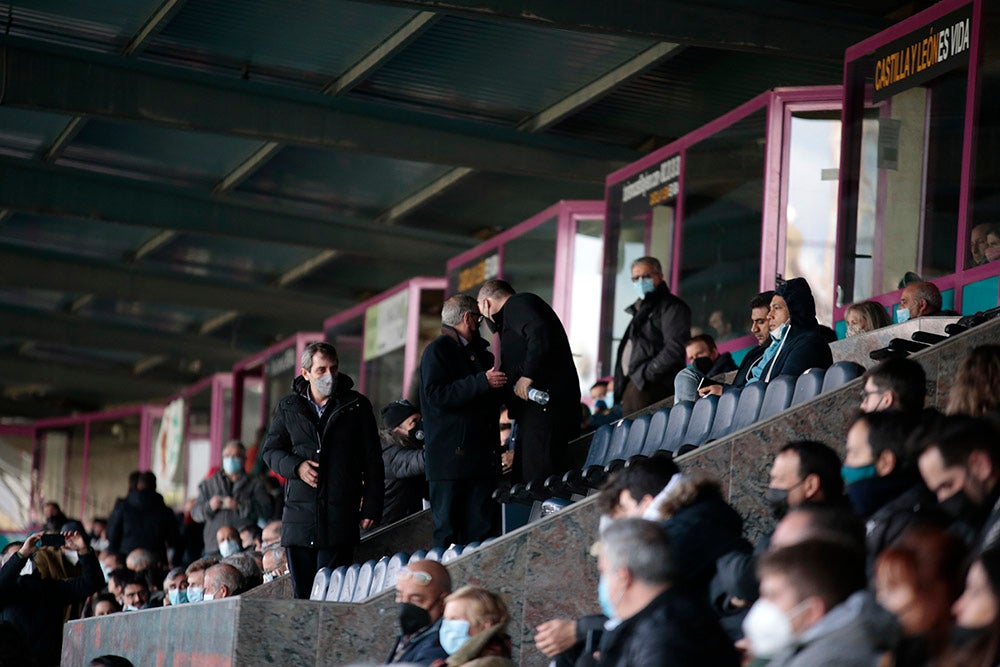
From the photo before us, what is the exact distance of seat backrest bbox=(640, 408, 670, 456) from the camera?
27.0 feet

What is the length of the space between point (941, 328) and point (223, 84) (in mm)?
8604

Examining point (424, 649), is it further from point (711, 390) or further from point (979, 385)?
point (711, 390)

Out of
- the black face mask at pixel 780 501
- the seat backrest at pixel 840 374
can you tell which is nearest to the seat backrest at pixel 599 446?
the seat backrest at pixel 840 374

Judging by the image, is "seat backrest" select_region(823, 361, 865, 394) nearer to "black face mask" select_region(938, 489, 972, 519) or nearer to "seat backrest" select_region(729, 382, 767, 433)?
"seat backrest" select_region(729, 382, 767, 433)

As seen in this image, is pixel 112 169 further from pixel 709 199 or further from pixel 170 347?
pixel 170 347

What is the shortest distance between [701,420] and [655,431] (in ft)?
1.54

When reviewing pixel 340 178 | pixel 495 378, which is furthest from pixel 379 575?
pixel 340 178

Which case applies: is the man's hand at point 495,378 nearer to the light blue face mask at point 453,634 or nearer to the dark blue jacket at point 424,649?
the dark blue jacket at point 424,649

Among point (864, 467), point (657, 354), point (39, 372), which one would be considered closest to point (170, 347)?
point (39, 372)

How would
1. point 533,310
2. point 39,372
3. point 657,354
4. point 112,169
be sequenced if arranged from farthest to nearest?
point 39,372, point 112,169, point 657,354, point 533,310

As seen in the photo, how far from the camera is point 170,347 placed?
29969mm

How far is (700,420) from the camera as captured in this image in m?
7.93

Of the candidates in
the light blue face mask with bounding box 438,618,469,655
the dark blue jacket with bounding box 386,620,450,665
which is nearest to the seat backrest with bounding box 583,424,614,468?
the dark blue jacket with bounding box 386,620,450,665

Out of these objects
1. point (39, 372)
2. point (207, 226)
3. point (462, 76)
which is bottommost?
point (39, 372)
